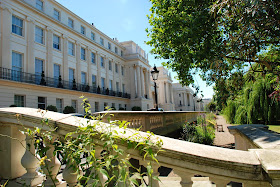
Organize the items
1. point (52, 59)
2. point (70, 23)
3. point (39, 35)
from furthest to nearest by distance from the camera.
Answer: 1. point (70, 23)
2. point (52, 59)
3. point (39, 35)

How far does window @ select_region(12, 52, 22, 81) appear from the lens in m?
19.7

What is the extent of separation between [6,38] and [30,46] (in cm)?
271

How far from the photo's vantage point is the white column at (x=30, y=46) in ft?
69.9

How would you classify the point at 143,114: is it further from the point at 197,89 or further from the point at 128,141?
the point at 128,141

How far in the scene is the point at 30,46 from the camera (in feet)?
70.7

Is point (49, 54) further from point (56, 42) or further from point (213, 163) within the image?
point (213, 163)

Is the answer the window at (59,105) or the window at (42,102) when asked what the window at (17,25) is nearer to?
the window at (42,102)

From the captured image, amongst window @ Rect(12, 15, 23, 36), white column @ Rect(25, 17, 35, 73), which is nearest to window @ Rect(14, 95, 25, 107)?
white column @ Rect(25, 17, 35, 73)

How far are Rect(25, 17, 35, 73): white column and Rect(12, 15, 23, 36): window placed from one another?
0.68 metres

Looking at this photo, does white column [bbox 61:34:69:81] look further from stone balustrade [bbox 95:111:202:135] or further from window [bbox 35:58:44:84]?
stone balustrade [bbox 95:111:202:135]

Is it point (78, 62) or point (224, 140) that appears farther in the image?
point (78, 62)

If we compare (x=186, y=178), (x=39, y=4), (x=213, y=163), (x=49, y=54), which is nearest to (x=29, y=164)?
(x=186, y=178)

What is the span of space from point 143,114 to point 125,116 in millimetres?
1555

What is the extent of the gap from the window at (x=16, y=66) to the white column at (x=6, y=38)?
27.5 inches
